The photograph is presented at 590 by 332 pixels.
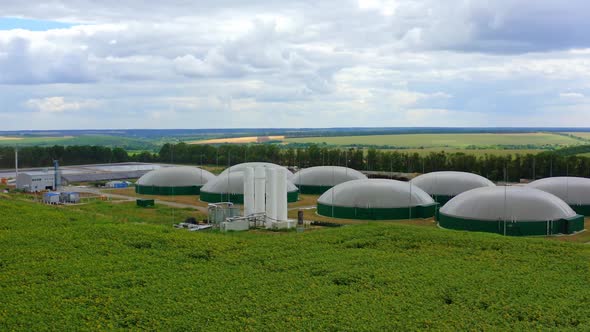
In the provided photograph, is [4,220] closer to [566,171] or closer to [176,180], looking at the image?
[176,180]

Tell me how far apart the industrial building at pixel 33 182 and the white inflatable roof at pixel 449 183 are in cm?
3935

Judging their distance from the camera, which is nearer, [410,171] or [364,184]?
[364,184]

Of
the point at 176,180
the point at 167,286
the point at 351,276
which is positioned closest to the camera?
the point at 167,286

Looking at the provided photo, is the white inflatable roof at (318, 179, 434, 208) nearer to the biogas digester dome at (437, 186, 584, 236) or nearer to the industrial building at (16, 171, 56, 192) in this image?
the biogas digester dome at (437, 186, 584, 236)

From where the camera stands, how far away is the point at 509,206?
3703 cm

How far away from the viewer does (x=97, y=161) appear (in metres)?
109

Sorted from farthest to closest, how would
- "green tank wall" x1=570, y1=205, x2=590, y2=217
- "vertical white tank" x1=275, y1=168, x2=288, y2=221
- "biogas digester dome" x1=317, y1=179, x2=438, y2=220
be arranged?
"green tank wall" x1=570, y1=205, x2=590, y2=217
"biogas digester dome" x1=317, y1=179, x2=438, y2=220
"vertical white tank" x1=275, y1=168, x2=288, y2=221

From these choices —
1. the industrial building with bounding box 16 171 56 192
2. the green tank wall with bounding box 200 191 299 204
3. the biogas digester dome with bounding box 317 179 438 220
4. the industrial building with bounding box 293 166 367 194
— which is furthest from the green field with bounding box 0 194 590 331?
the industrial building with bounding box 16 171 56 192

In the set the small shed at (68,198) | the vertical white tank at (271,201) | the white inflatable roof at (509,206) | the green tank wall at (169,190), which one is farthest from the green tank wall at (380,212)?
the small shed at (68,198)

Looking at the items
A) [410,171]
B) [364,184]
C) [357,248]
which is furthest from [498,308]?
[410,171]

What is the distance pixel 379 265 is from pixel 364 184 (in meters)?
23.8

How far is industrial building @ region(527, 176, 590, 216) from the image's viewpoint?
153ft

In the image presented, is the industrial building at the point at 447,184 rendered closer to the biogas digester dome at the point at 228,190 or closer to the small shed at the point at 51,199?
the biogas digester dome at the point at 228,190

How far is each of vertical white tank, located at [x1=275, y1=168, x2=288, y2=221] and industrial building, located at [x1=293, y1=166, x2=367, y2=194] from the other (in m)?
20.9
